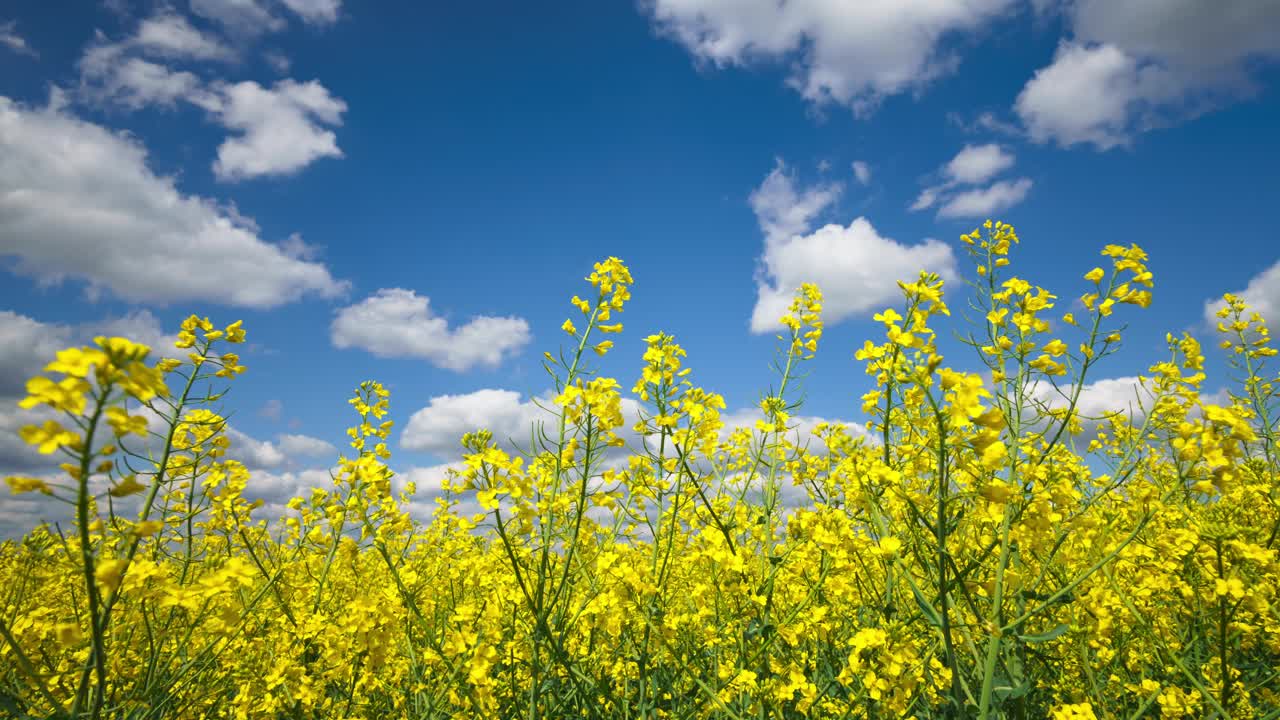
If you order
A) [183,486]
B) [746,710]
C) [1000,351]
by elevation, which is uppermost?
[1000,351]

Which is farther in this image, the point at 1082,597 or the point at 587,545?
the point at 587,545

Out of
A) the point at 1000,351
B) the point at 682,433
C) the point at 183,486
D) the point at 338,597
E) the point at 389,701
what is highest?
the point at 1000,351

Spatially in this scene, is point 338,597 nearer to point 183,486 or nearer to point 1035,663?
point 183,486

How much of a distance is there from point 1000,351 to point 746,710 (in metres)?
2.34

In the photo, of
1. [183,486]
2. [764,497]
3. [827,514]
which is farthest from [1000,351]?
[183,486]

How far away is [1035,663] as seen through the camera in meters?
4.70

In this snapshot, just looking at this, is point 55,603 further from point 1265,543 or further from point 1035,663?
point 1265,543

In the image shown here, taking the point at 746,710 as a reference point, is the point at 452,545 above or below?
above

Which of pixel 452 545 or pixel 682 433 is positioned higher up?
pixel 682 433

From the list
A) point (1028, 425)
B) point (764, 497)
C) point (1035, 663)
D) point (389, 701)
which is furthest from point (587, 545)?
point (1035, 663)

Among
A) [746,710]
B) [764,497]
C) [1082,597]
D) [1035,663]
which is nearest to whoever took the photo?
[746,710]

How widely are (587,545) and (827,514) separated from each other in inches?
64.9

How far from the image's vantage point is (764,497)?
158 inches

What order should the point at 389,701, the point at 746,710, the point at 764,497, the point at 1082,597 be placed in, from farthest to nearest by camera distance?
the point at 389,701
the point at 764,497
the point at 1082,597
the point at 746,710
